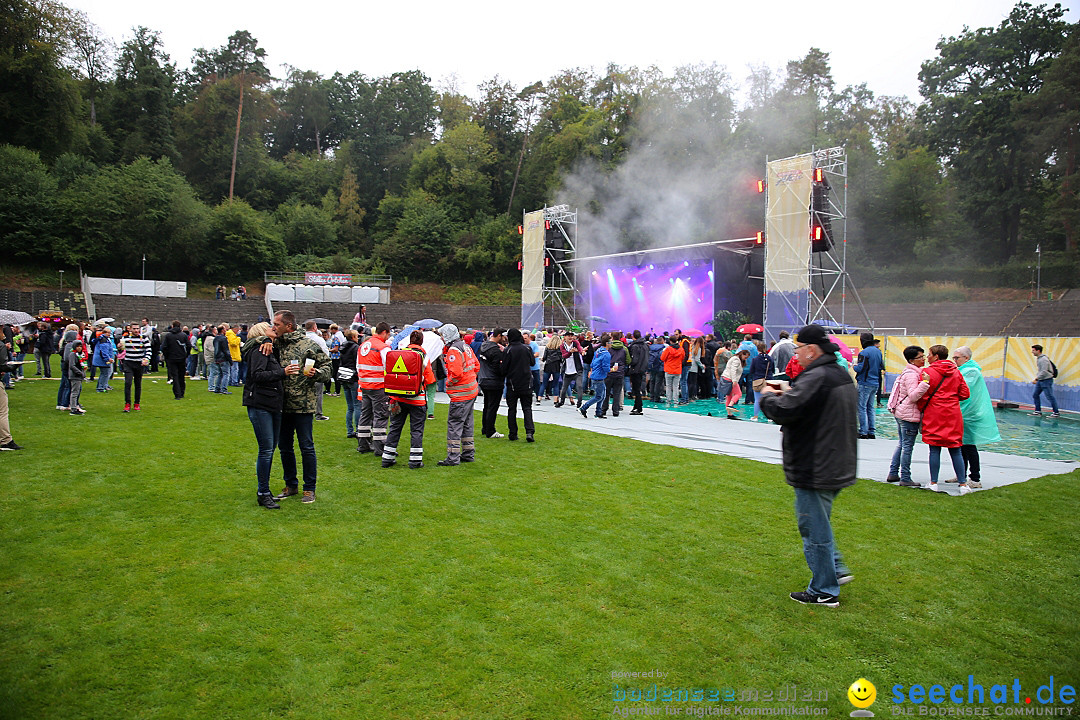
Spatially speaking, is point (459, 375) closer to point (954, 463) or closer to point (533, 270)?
point (954, 463)

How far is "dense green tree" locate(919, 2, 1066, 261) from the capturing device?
36125mm

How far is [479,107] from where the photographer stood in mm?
54656

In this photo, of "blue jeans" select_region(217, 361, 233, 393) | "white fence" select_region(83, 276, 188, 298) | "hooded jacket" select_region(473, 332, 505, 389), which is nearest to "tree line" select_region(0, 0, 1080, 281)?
"white fence" select_region(83, 276, 188, 298)

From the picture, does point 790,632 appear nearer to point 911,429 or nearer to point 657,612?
point 657,612

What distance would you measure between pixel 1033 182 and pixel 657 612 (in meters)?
45.8

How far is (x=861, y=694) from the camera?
8.54 ft

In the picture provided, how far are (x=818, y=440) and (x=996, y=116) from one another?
44812mm

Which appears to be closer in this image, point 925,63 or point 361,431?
point 361,431

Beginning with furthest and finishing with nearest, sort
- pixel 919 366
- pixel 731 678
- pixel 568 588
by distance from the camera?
pixel 919 366 → pixel 568 588 → pixel 731 678

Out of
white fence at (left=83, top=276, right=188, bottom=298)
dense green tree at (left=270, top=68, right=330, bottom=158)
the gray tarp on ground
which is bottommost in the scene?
the gray tarp on ground

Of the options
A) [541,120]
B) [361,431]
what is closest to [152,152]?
[541,120]

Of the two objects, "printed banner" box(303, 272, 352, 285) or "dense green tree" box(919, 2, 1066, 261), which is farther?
"printed banner" box(303, 272, 352, 285)

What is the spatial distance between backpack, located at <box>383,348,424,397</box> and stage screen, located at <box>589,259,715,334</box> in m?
16.4

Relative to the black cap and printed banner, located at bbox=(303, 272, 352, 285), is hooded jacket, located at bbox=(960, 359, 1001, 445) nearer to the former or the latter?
the black cap
